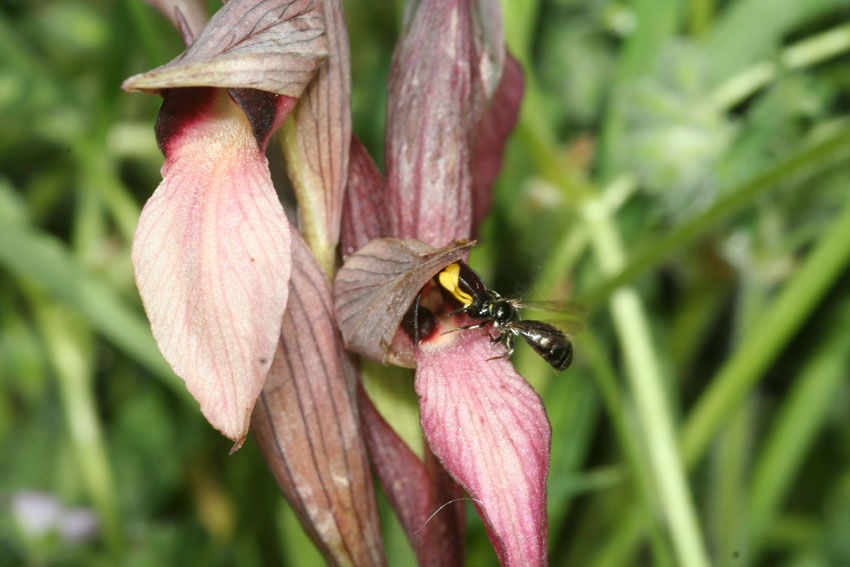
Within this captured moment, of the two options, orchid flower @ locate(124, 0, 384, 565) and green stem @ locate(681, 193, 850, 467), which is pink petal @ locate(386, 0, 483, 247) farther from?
green stem @ locate(681, 193, 850, 467)

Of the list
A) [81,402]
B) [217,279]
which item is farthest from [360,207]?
[81,402]

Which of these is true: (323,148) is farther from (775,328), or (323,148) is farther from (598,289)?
(775,328)

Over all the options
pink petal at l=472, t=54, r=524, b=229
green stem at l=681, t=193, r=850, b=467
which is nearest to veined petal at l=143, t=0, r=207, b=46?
pink petal at l=472, t=54, r=524, b=229

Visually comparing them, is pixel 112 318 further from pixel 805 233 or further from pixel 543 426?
pixel 805 233

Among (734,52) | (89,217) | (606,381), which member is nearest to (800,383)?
(606,381)

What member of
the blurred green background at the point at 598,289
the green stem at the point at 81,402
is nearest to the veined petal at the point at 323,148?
the blurred green background at the point at 598,289

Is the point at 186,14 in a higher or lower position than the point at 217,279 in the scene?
higher
